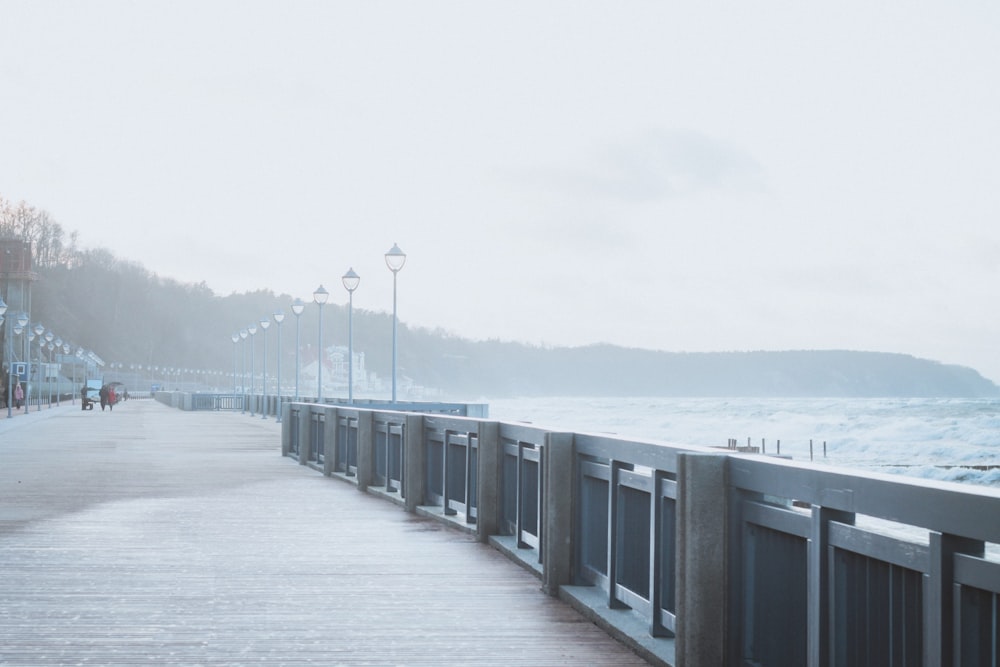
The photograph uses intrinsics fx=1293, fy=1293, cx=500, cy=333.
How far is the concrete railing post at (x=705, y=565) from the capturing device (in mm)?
5551

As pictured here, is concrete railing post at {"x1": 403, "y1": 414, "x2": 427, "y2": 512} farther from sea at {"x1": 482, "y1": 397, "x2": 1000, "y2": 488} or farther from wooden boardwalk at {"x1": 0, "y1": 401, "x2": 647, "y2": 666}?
sea at {"x1": 482, "y1": 397, "x2": 1000, "y2": 488}

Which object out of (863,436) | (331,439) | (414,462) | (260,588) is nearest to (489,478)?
(260,588)

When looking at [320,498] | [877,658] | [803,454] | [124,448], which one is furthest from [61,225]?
[877,658]

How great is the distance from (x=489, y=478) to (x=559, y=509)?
250cm

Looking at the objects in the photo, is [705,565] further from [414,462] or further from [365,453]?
[365,453]

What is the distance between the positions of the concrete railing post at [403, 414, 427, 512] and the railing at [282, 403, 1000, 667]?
369cm

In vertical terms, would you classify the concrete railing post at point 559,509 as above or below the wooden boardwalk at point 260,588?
above

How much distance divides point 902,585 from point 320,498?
12.4 m

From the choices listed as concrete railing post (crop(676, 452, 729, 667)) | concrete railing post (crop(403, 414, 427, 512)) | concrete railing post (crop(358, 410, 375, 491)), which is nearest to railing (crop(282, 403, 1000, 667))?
concrete railing post (crop(676, 452, 729, 667))

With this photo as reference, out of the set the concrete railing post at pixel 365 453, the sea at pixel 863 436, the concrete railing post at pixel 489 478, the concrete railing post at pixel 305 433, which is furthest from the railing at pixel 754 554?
the sea at pixel 863 436

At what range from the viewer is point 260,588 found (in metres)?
8.77

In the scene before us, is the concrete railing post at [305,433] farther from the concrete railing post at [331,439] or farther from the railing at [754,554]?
the railing at [754,554]

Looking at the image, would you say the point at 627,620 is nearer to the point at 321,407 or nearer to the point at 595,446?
the point at 595,446

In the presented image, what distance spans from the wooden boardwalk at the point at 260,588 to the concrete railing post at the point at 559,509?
232 mm
